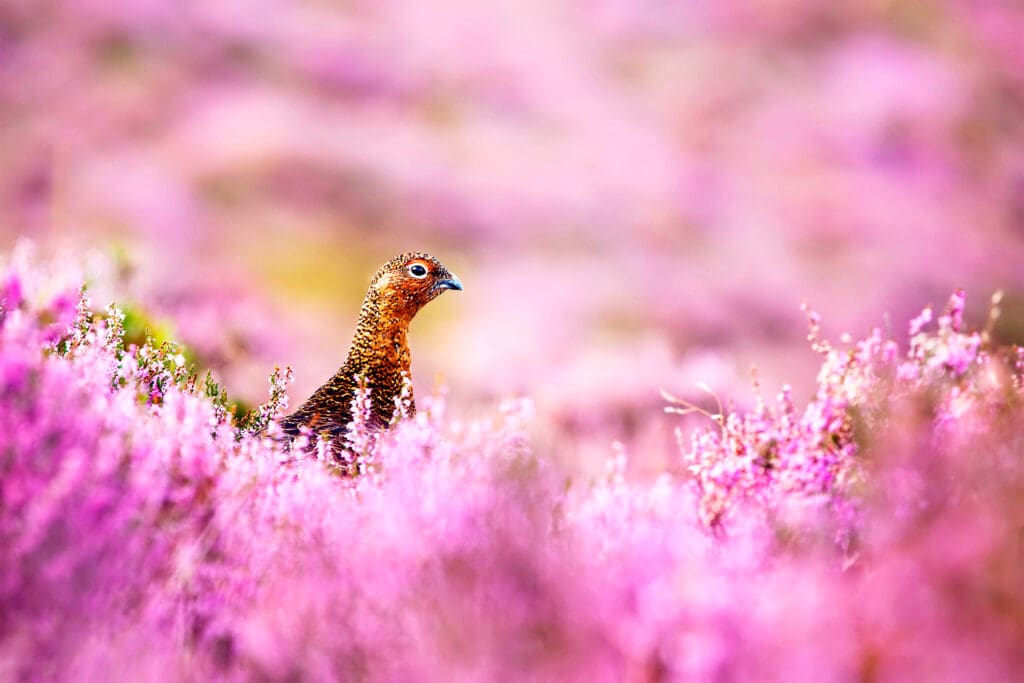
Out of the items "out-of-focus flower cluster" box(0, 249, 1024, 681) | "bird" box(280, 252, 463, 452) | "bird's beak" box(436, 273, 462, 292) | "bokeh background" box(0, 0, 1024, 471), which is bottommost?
"out-of-focus flower cluster" box(0, 249, 1024, 681)

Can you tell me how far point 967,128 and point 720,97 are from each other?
5044 mm

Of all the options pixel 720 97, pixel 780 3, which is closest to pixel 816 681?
pixel 720 97

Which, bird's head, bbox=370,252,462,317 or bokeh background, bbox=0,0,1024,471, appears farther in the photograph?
bokeh background, bbox=0,0,1024,471

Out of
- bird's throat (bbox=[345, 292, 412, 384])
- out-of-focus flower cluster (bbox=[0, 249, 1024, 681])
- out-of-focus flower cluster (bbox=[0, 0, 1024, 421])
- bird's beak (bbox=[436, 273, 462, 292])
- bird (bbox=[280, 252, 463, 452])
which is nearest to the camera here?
out-of-focus flower cluster (bbox=[0, 249, 1024, 681])

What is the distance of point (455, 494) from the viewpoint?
1.91m

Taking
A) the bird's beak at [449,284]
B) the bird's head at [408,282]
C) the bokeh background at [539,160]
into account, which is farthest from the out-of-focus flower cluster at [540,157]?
the bird's head at [408,282]

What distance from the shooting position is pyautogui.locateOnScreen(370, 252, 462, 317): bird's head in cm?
343

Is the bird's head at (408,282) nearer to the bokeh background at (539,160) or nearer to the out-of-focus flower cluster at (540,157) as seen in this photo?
the bokeh background at (539,160)

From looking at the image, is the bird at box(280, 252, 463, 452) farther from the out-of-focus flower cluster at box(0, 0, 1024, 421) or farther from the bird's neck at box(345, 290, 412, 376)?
the out-of-focus flower cluster at box(0, 0, 1024, 421)

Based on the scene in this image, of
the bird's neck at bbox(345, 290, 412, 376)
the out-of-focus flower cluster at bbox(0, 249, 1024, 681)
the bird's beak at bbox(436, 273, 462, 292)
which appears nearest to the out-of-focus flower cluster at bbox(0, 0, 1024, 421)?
the bird's beak at bbox(436, 273, 462, 292)

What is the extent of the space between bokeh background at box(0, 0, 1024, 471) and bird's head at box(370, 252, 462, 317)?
701 cm

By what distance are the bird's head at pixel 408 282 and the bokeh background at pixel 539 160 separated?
23.0ft

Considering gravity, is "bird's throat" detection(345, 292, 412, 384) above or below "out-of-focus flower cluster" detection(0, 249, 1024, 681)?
above

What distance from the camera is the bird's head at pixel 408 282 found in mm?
3434
